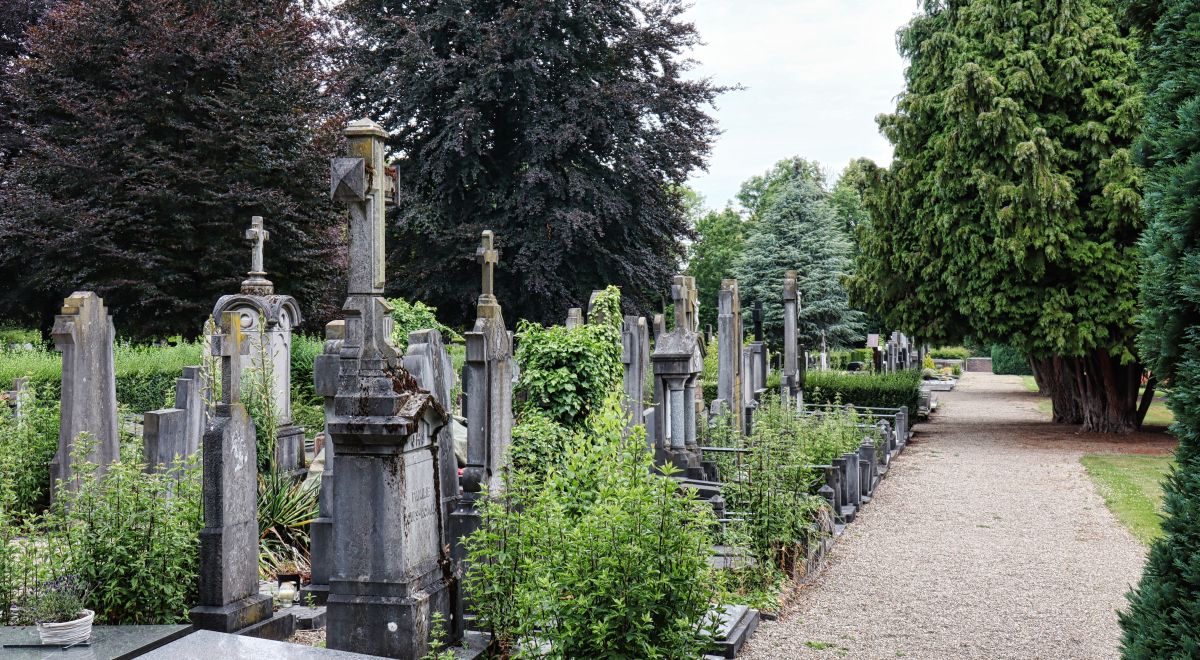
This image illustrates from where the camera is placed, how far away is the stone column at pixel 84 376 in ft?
29.7

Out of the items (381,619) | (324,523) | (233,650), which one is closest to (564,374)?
(324,523)

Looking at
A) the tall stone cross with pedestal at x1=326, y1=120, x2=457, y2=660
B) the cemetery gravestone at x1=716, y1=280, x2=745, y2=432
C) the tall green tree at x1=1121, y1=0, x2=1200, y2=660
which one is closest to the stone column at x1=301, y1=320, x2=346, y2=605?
the tall stone cross with pedestal at x1=326, y1=120, x2=457, y2=660

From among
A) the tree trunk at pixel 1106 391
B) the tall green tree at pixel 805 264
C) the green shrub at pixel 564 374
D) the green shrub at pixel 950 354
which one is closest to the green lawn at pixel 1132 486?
the tree trunk at pixel 1106 391

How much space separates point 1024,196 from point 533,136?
11.8 meters

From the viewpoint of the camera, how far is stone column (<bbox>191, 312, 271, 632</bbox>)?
5461 mm

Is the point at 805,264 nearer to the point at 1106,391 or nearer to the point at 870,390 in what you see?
the point at 870,390

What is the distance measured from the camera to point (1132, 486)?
1329 centimetres

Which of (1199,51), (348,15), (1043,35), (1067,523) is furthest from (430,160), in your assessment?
(1199,51)

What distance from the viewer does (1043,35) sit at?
19.2 metres

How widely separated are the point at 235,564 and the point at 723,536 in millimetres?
3507

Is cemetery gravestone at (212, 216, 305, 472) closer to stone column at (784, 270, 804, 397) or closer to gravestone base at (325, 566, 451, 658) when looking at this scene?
gravestone base at (325, 566, 451, 658)

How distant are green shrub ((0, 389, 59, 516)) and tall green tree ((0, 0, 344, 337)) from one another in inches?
324

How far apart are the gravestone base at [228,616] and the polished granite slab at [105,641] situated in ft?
0.78

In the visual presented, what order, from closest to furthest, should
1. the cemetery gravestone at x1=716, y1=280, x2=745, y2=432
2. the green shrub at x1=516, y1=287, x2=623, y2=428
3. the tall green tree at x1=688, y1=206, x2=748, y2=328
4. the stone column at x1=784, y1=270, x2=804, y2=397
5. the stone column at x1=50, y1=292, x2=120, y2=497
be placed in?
the stone column at x1=50, y1=292, x2=120, y2=497 < the green shrub at x1=516, y1=287, x2=623, y2=428 < the cemetery gravestone at x1=716, y1=280, x2=745, y2=432 < the stone column at x1=784, y1=270, x2=804, y2=397 < the tall green tree at x1=688, y1=206, x2=748, y2=328
